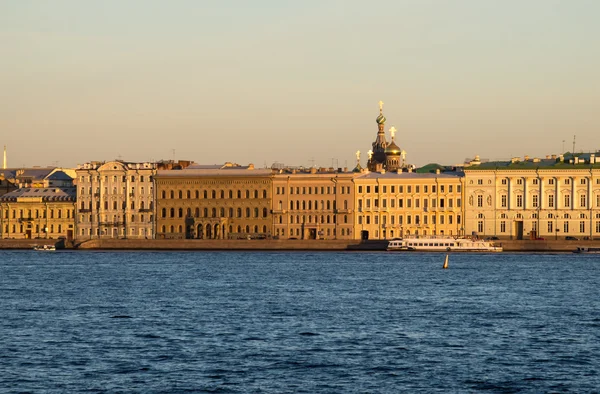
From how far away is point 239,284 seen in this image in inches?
2272

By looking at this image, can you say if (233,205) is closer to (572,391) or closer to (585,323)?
(585,323)

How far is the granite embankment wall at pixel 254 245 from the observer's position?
96.6 meters

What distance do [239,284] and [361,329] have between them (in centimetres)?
2007

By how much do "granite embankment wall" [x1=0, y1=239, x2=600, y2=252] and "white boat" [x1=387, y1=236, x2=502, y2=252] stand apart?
4.68 ft

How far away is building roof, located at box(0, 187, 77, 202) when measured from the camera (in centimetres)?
11703

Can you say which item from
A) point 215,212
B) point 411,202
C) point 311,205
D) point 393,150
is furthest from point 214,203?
point 393,150

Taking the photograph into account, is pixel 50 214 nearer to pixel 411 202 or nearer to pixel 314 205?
pixel 314 205

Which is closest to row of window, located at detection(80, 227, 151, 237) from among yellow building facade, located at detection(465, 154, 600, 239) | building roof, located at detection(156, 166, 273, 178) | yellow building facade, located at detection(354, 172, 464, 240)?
building roof, located at detection(156, 166, 273, 178)

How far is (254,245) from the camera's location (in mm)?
103188

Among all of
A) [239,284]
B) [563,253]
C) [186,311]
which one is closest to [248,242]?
[563,253]

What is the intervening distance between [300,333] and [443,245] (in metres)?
63.2

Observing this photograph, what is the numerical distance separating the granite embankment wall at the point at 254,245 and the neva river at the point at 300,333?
31.6m

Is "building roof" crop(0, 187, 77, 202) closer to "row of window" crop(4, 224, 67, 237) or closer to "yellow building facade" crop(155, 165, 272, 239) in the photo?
"row of window" crop(4, 224, 67, 237)

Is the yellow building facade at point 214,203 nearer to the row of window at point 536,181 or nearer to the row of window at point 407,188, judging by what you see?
the row of window at point 407,188
